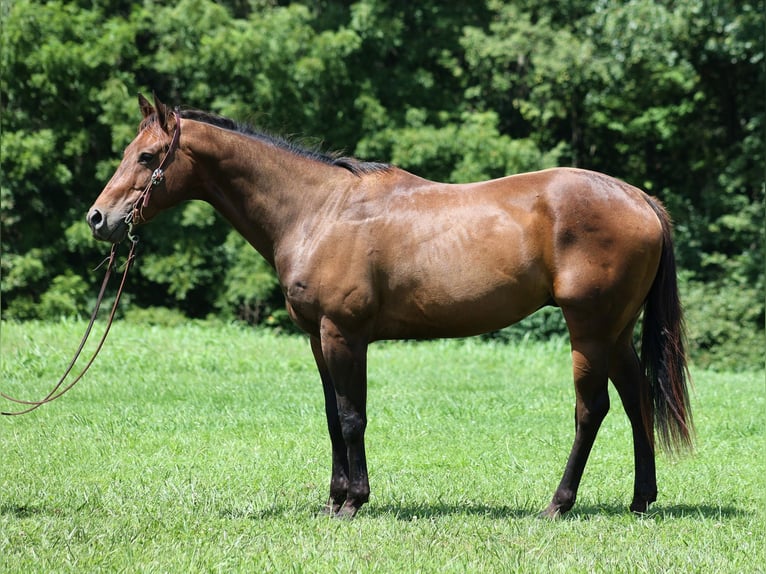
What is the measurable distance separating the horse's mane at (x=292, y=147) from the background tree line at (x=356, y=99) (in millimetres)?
11089

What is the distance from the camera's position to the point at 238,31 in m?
17.9

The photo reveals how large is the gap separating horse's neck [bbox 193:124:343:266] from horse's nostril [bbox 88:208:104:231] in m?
0.62

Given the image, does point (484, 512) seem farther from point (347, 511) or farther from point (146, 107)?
point (146, 107)

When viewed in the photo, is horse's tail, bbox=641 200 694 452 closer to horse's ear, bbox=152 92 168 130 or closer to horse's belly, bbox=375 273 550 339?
horse's belly, bbox=375 273 550 339

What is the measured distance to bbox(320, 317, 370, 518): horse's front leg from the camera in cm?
512

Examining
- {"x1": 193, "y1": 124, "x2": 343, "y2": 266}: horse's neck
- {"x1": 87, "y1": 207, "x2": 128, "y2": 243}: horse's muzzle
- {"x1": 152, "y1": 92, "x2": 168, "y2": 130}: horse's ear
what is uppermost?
{"x1": 152, "y1": 92, "x2": 168, "y2": 130}: horse's ear

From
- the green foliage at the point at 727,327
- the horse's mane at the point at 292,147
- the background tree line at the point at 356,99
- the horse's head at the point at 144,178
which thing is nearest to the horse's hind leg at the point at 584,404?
the horse's mane at the point at 292,147

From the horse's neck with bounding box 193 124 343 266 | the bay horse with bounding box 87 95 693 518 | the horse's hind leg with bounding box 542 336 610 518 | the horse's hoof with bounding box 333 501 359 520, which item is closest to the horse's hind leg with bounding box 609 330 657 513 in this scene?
the bay horse with bounding box 87 95 693 518

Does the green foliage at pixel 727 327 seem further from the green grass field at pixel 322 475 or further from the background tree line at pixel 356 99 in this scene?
the green grass field at pixel 322 475

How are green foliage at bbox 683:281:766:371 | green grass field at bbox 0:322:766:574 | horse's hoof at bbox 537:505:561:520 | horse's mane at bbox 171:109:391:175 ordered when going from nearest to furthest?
green grass field at bbox 0:322:766:574 < horse's hoof at bbox 537:505:561:520 < horse's mane at bbox 171:109:391:175 < green foliage at bbox 683:281:766:371

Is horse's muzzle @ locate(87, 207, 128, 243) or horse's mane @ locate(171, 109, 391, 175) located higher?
horse's mane @ locate(171, 109, 391, 175)

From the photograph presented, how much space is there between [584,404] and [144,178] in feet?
9.14

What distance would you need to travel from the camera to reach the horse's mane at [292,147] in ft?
18.1

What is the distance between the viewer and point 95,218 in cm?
517
